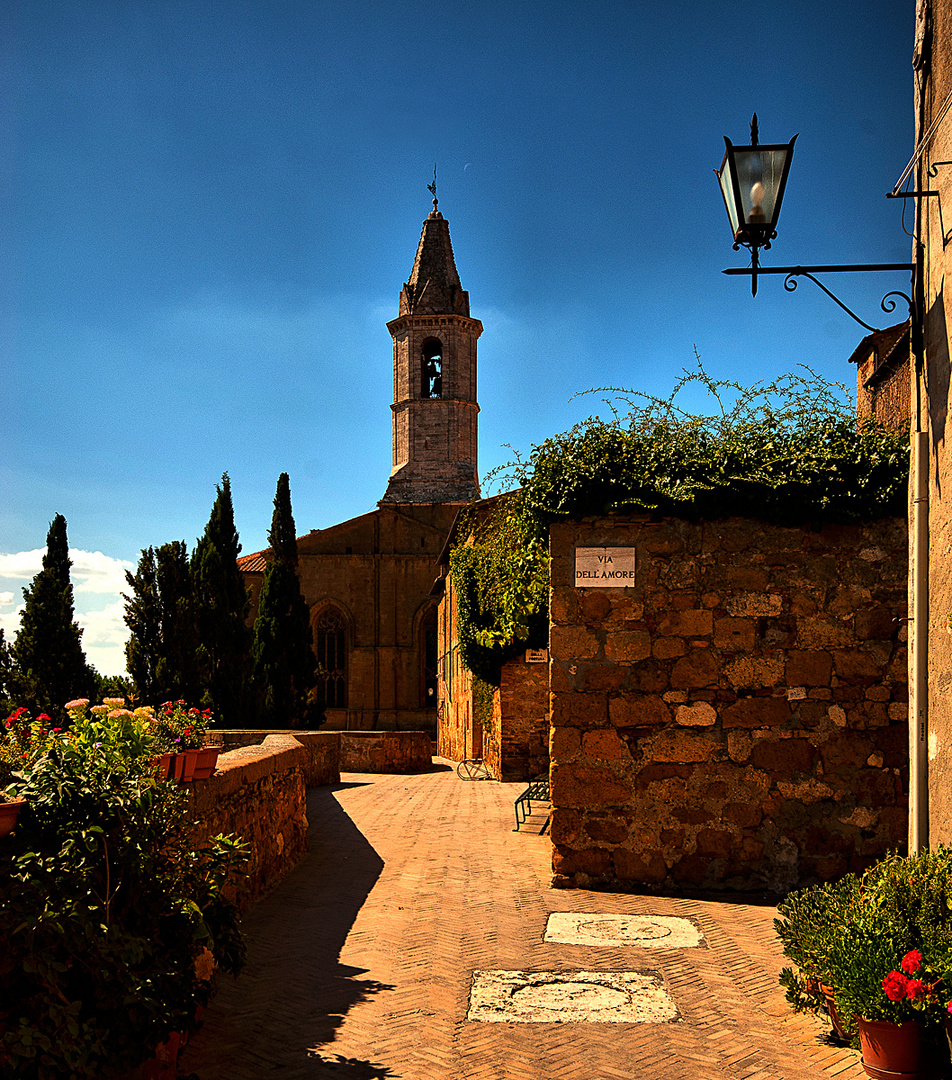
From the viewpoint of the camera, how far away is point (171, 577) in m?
25.6

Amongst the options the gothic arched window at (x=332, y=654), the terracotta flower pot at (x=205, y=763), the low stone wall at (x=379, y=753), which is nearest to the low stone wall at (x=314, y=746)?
the low stone wall at (x=379, y=753)

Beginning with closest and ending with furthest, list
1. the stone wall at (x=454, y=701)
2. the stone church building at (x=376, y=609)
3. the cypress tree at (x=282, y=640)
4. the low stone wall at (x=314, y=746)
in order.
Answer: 1. the low stone wall at (x=314, y=746)
2. the stone wall at (x=454, y=701)
3. the cypress tree at (x=282, y=640)
4. the stone church building at (x=376, y=609)

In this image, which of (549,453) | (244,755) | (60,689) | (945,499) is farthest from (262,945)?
(60,689)

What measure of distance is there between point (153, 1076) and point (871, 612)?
5714 millimetres

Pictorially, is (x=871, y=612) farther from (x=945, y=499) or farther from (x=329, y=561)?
(x=329, y=561)

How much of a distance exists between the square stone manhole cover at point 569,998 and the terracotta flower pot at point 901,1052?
1.09 meters

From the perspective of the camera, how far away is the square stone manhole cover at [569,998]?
4.69m

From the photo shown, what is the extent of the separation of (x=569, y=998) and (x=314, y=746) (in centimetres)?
1276

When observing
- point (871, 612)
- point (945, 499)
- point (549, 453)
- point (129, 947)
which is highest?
point (549, 453)

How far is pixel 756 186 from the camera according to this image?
5.18m

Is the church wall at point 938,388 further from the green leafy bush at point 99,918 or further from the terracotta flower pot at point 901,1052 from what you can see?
the green leafy bush at point 99,918

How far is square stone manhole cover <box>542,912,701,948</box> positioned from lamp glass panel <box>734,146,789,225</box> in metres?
4.36

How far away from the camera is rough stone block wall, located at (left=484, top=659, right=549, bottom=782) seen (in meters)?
15.4

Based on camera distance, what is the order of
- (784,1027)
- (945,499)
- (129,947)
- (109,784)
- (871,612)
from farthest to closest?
(871,612)
(945,499)
(784,1027)
(109,784)
(129,947)
